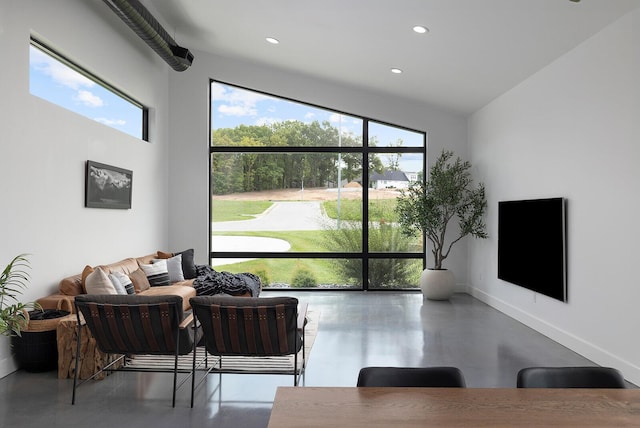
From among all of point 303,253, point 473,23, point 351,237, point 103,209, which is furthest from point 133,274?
point 473,23

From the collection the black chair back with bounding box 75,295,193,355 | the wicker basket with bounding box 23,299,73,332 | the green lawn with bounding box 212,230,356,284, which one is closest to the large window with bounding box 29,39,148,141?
the wicker basket with bounding box 23,299,73,332

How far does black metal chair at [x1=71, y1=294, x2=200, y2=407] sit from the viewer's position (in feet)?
12.2

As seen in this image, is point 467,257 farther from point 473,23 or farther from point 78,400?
point 78,400

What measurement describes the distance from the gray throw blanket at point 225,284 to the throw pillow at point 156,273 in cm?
40

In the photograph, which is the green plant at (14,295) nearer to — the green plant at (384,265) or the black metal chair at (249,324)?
the black metal chair at (249,324)

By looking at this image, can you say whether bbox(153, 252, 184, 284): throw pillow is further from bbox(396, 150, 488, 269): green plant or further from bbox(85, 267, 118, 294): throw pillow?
bbox(396, 150, 488, 269): green plant

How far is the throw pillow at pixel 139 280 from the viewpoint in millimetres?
6172

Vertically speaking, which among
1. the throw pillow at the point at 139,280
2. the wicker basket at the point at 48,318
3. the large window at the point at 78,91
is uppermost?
the large window at the point at 78,91

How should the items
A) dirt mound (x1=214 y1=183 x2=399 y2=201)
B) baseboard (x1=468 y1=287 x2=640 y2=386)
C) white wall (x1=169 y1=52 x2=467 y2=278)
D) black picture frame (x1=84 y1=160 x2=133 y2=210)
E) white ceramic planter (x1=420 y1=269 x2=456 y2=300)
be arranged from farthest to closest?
dirt mound (x1=214 y1=183 x2=399 y2=201) → white wall (x1=169 y1=52 x2=467 y2=278) → white ceramic planter (x1=420 y1=269 x2=456 y2=300) → black picture frame (x1=84 y1=160 x2=133 y2=210) → baseboard (x1=468 y1=287 x2=640 y2=386)

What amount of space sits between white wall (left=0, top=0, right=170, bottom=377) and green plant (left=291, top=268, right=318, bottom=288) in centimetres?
260


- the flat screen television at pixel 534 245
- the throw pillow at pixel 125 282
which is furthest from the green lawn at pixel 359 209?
the throw pillow at pixel 125 282

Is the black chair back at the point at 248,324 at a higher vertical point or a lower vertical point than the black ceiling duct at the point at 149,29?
lower

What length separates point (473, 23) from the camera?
17.1 feet

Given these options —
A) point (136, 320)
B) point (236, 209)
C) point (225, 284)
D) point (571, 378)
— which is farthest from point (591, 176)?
point (236, 209)
